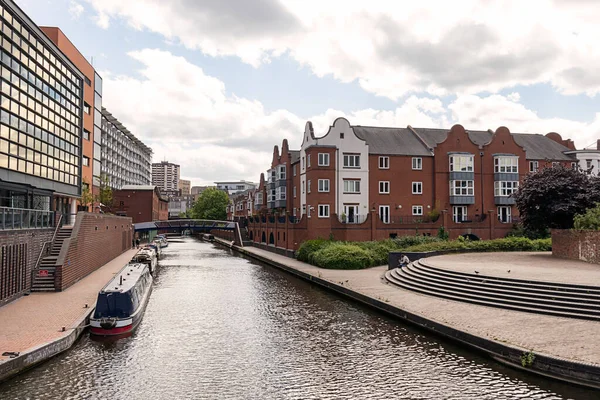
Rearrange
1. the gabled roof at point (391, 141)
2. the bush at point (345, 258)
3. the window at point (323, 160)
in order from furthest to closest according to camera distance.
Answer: the gabled roof at point (391, 141) < the window at point (323, 160) < the bush at point (345, 258)

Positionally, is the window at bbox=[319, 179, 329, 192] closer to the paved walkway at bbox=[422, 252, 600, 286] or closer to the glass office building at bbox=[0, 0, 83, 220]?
the paved walkway at bbox=[422, 252, 600, 286]

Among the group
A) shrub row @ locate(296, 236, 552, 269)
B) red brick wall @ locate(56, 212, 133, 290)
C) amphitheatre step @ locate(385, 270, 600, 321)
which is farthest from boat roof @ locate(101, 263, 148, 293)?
shrub row @ locate(296, 236, 552, 269)

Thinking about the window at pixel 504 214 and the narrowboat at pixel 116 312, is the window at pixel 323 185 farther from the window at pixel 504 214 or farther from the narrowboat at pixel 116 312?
the narrowboat at pixel 116 312

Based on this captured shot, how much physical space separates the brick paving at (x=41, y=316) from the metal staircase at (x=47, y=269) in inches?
27.9

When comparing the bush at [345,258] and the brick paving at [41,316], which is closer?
the brick paving at [41,316]

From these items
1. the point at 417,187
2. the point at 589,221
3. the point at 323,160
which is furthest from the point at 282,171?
the point at 589,221

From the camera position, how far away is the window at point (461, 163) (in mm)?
52188

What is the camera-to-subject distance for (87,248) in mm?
32844

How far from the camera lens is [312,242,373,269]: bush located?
1471 inches

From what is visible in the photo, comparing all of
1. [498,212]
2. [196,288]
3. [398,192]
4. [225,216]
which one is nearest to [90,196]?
[196,288]

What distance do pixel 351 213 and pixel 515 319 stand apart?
3211 cm

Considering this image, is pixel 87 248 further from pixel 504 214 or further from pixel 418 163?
pixel 504 214

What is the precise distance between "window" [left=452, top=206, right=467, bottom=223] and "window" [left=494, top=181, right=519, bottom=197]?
4242 mm

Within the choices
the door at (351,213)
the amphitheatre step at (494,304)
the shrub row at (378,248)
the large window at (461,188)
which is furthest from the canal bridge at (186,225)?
the amphitheatre step at (494,304)
